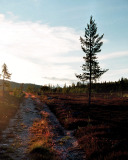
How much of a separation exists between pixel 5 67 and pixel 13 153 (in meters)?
30.8

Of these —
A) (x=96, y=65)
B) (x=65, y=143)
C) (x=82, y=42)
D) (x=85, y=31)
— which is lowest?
(x=65, y=143)

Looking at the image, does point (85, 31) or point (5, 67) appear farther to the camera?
point (5, 67)

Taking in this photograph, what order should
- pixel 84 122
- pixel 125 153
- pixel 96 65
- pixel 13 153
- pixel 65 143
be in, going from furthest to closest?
pixel 96 65
pixel 84 122
pixel 65 143
pixel 13 153
pixel 125 153

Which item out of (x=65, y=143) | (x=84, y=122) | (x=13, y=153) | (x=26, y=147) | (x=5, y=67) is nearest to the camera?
(x=13, y=153)

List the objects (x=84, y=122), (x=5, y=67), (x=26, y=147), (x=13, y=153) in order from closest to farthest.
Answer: (x=13, y=153), (x=26, y=147), (x=84, y=122), (x=5, y=67)

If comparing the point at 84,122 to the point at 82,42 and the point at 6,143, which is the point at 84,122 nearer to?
the point at 6,143

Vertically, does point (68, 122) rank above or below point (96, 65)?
below

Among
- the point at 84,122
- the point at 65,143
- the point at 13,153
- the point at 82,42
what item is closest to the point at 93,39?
the point at 82,42

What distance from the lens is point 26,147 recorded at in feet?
26.7

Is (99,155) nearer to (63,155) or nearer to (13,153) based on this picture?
(63,155)

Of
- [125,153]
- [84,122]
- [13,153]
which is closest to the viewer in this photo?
[125,153]

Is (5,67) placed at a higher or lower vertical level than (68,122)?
higher

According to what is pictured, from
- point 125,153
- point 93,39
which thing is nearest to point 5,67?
point 93,39

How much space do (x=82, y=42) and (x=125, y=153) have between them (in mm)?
23414
